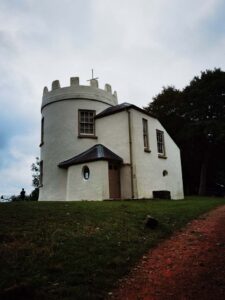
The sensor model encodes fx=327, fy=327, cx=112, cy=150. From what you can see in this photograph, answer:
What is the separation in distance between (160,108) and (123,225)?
28176 millimetres

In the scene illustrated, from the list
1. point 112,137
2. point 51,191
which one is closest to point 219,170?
point 112,137

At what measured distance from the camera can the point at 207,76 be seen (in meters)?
36.1

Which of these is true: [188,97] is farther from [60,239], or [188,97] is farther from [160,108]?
[60,239]

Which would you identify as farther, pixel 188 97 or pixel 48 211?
pixel 188 97

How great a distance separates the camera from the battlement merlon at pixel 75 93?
25.3 meters

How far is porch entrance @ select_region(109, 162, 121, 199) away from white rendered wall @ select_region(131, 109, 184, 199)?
1.25m

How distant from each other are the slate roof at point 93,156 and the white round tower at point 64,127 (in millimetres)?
562

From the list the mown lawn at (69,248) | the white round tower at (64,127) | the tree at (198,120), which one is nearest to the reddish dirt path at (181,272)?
the mown lawn at (69,248)

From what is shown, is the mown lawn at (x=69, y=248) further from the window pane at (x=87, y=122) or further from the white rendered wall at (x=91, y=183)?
the window pane at (x=87, y=122)

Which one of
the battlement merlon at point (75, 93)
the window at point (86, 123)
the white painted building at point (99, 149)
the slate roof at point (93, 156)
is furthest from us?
the battlement merlon at point (75, 93)

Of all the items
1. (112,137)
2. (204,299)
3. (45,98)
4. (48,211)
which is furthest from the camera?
(45,98)

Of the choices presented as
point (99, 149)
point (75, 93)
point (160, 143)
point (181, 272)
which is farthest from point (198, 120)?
point (181, 272)

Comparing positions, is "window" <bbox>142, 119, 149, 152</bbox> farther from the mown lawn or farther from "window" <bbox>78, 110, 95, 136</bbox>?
the mown lawn

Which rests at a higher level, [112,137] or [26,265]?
[112,137]
